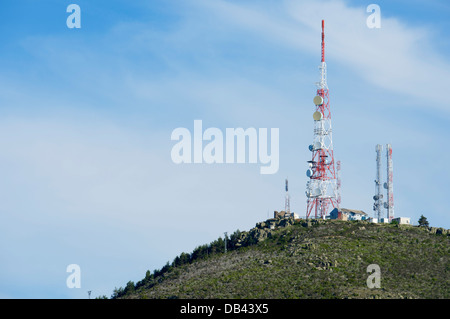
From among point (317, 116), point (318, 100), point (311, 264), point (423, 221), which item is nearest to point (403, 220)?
point (423, 221)

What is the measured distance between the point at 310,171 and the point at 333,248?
62.1ft

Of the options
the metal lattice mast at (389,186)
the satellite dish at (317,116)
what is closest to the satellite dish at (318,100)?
the satellite dish at (317,116)

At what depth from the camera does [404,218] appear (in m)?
128

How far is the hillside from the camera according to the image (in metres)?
96.1

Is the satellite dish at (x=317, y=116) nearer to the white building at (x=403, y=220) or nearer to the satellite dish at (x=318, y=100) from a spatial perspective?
the satellite dish at (x=318, y=100)

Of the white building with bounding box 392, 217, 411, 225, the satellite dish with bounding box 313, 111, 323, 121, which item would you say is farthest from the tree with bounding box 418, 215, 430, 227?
the satellite dish with bounding box 313, 111, 323, 121

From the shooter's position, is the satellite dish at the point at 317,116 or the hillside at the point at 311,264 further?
the satellite dish at the point at 317,116

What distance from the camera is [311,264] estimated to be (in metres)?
104

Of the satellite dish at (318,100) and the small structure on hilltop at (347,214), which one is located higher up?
the satellite dish at (318,100)

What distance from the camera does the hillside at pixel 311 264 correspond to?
96062 millimetres

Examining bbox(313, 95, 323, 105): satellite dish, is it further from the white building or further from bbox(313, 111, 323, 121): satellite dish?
the white building
